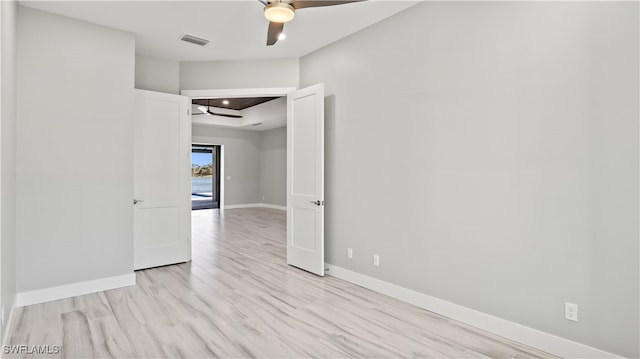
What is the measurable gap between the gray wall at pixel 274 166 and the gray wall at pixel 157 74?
6.46m

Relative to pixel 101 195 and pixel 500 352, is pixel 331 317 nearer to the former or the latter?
pixel 500 352

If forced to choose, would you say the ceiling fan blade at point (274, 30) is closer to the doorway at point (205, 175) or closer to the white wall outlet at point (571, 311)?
the white wall outlet at point (571, 311)

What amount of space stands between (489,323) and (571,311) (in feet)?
2.00

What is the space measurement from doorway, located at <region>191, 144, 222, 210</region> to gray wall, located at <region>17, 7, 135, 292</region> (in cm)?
605

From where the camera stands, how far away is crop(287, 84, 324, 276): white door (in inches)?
166

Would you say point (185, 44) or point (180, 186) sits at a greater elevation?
point (185, 44)

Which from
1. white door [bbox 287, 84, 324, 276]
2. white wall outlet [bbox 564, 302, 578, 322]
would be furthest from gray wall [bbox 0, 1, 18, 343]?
white wall outlet [bbox 564, 302, 578, 322]

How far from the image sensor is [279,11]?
254cm

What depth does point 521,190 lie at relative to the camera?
2.57 metres

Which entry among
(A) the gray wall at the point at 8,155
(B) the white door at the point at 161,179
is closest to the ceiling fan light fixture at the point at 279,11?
(A) the gray wall at the point at 8,155

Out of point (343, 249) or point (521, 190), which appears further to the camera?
point (343, 249)

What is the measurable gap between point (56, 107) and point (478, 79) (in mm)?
4089

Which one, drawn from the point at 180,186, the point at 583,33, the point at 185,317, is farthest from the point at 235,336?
the point at 583,33

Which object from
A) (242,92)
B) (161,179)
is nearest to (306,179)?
(242,92)
